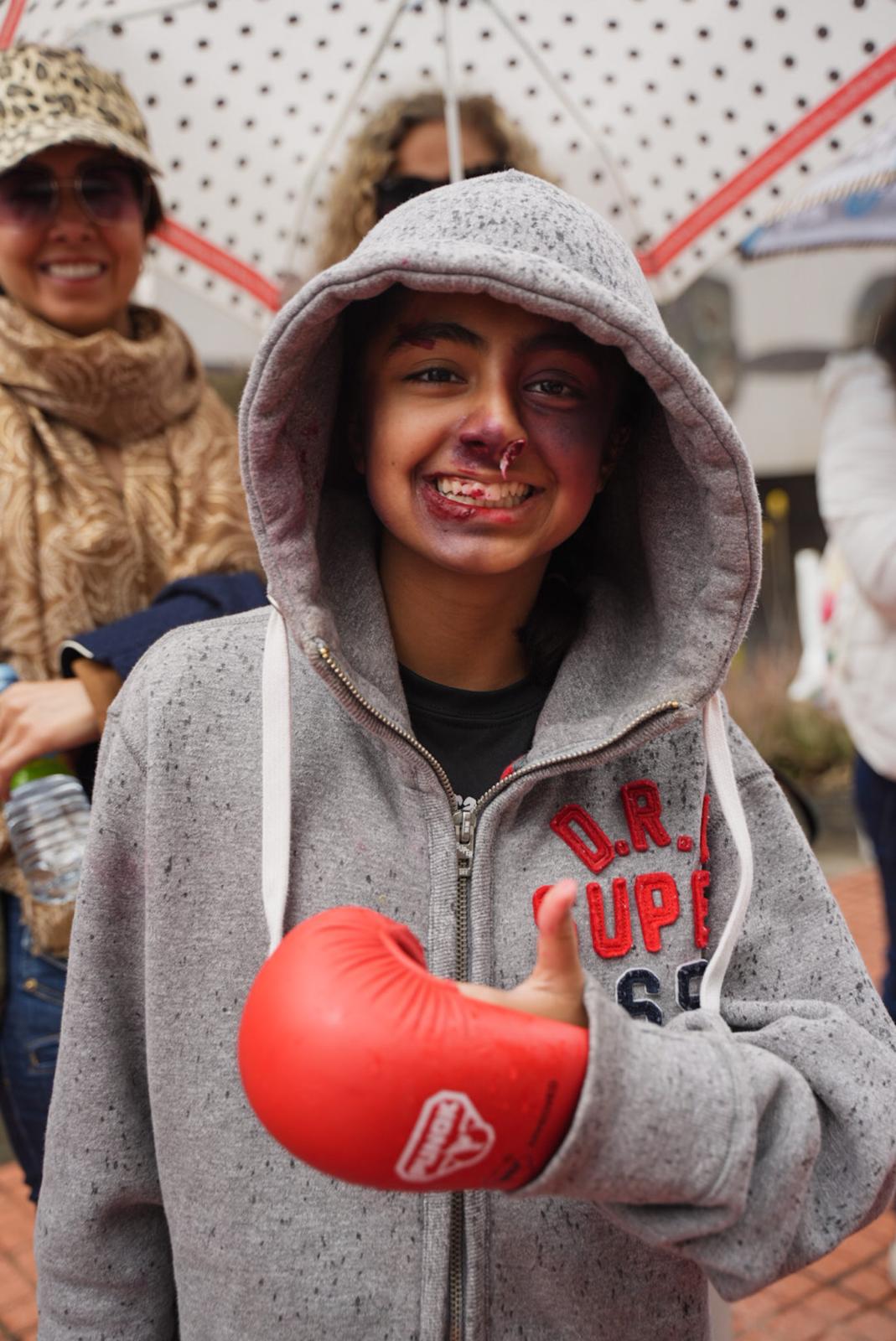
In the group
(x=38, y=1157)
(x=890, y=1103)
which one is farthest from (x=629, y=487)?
(x=38, y=1157)

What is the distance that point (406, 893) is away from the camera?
1.43 meters

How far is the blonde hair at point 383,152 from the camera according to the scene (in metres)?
2.61

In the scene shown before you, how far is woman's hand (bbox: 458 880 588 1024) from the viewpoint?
1134mm

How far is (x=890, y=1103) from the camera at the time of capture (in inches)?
52.5

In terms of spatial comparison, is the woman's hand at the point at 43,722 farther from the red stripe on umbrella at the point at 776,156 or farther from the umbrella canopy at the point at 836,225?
the umbrella canopy at the point at 836,225

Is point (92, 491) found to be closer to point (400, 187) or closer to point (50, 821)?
point (50, 821)

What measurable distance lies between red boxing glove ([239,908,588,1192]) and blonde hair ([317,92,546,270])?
6.31 feet

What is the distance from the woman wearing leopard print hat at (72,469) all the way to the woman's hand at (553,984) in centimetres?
96

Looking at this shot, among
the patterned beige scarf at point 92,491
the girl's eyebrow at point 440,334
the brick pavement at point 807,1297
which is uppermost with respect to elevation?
the girl's eyebrow at point 440,334

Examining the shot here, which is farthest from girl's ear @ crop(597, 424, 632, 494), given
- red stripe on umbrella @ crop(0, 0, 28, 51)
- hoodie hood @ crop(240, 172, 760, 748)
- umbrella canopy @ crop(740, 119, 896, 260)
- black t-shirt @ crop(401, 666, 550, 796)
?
umbrella canopy @ crop(740, 119, 896, 260)

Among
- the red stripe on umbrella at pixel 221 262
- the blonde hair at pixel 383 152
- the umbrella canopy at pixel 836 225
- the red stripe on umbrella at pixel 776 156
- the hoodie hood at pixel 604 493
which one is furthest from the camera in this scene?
the umbrella canopy at pixel 836 225

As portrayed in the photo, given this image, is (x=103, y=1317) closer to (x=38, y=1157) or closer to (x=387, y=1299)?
(x=387, y=1299)

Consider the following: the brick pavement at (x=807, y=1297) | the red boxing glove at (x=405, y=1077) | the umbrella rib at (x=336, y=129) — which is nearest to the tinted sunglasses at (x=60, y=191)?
the umbrella rib at (x=336, y=129)

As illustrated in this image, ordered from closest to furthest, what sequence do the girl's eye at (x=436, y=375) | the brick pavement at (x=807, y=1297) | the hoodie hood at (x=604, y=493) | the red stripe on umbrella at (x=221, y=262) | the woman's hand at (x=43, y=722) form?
1. the hoodie hood at (x=604, y=493)
2. the girl's eye at (x=436, y=375)
3. the woman's hand at (x=43, y=722)
4. the red stripe on umbrella at (x=221, y=262)
5. the brick pavement at (x=807, y=1297)
